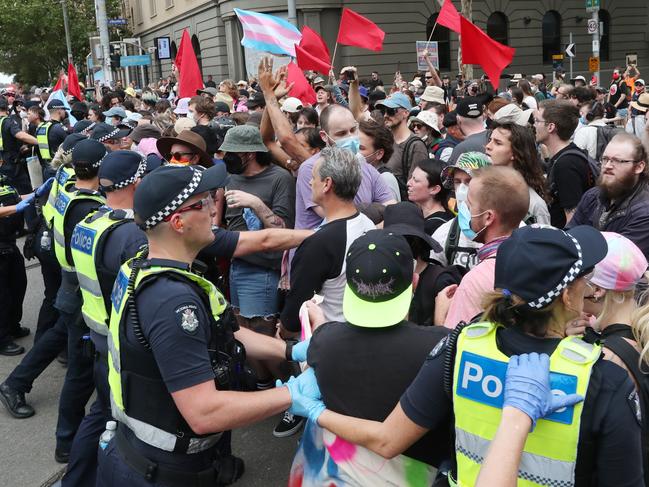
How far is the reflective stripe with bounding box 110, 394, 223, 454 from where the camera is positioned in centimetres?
254

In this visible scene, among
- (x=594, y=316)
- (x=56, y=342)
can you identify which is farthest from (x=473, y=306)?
(x=56, y=342)

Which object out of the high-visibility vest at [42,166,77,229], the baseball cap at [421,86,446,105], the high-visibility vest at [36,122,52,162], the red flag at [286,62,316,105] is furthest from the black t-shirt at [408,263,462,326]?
the high-visibility vest at [36,122,52,162]

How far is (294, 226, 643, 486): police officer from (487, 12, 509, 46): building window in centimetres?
3396

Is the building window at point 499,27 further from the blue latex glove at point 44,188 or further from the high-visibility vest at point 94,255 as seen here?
the high-visibility vest at point 94,255

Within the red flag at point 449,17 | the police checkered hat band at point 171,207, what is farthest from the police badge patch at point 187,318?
the red flag at point 449,17

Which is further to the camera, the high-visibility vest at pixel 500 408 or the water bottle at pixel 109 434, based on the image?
the water bottle at pixel 109 434

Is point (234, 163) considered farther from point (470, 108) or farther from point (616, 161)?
point (616, 161)

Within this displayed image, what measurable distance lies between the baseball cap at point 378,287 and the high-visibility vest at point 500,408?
0.35 meters

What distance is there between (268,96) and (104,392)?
2.98m

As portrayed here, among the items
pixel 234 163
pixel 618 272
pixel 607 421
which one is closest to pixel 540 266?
pixel 607 421

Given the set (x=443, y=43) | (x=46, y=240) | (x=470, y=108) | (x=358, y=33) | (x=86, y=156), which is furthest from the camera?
(x=443, y=43)

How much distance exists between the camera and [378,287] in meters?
2.28

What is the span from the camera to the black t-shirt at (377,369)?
2271 millimetres

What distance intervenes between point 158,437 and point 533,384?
150cm
